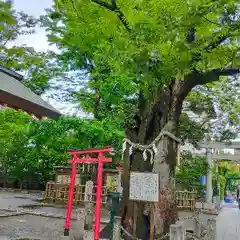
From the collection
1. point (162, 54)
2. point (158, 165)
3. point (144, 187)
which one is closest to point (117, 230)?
point (144, 187)

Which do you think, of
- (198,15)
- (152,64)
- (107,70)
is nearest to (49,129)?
(107,70)

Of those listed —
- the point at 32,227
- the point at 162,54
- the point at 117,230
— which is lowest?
the point at 32,227

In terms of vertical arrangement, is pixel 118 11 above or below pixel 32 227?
above

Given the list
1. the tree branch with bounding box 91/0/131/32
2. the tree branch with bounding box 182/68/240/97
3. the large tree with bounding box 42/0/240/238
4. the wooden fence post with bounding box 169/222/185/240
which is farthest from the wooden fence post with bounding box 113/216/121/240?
the tree branch with bounding box 91/0/131/32

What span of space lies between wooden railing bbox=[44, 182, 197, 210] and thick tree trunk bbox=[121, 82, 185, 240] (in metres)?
11.2

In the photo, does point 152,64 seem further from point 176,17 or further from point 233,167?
point 233,167

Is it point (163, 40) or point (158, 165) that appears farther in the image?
point (158, 165)

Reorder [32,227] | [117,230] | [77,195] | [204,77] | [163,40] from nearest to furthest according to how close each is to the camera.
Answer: [163,40]
[117,230]
[204,77]
[32,227]
[77,195]

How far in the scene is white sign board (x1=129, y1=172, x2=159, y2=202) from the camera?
782 cm

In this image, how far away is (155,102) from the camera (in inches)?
358

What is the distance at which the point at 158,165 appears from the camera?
28.0 ft

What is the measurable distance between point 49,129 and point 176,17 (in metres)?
13.5

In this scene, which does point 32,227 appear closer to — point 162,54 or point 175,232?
point 175,232

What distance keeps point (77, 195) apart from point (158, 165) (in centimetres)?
1278
